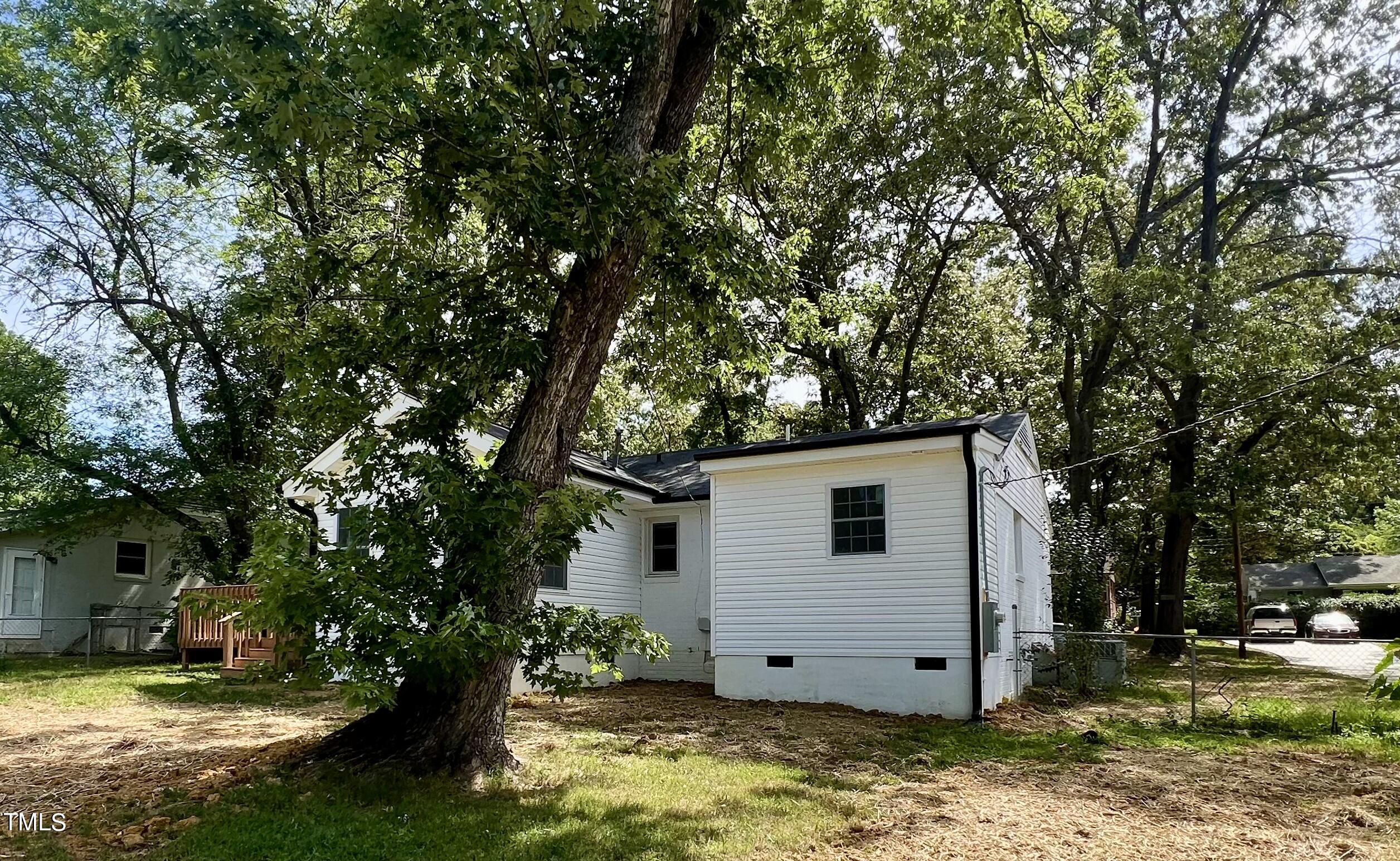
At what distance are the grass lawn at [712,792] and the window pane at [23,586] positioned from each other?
1233cm

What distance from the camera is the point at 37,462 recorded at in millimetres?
19984

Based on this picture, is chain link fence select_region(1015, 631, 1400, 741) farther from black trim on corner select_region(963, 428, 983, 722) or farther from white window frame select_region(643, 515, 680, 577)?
white window frame select_region(643, 515, 680, 577)

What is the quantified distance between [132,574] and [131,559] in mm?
421

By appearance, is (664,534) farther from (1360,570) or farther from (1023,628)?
(1360,570)

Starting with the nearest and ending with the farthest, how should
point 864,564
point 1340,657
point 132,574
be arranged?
point 864,564
point 1340,657
point 132,574

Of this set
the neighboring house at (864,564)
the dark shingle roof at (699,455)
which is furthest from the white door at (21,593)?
the dark shingle roof at (699,455)

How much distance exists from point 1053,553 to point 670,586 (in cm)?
818

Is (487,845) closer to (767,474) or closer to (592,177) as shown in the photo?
(592,177)

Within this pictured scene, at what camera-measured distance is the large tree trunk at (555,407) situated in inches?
276

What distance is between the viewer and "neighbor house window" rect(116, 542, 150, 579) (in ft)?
75.4

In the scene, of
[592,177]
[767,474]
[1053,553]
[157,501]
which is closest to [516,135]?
[592,177]

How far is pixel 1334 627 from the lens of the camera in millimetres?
30688

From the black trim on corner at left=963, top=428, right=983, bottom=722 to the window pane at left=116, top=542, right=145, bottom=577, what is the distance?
21036 mm

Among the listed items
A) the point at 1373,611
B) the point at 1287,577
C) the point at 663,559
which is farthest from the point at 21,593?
the point at 1287,577
